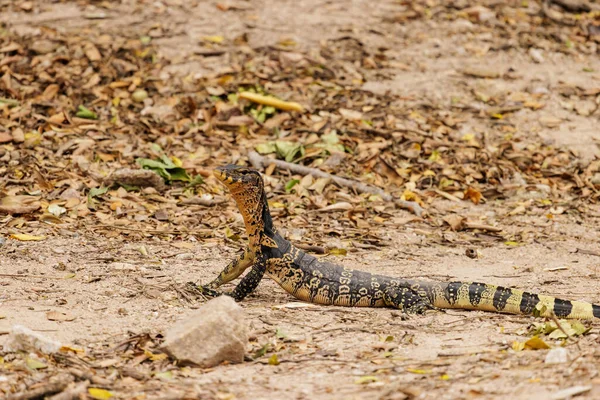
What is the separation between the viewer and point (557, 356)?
500cm

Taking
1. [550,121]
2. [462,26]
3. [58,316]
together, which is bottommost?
[550,121]

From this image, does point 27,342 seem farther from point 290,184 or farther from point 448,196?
point 448,196

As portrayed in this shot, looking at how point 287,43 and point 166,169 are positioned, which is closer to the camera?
point 166,169

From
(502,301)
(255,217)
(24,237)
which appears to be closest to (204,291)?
(255,217)

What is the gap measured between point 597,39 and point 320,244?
8.59 meters

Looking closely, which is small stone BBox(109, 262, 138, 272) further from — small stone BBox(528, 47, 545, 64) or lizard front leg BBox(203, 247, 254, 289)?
small stone BBox(528, 47, 545, 64)

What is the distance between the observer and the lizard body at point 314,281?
22.1ft

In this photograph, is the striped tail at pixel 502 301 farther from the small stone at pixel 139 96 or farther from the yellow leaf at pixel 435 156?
the small stone at pixel 139 96

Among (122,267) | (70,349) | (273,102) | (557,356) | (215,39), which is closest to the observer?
(557,356)

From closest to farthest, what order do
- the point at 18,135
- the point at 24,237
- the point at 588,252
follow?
the point at 24,237 → the point at 588,252 → the point at 18,135

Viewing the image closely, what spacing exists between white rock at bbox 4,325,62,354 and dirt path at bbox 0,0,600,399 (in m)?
0.23

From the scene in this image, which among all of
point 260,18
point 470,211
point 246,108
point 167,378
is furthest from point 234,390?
point 260,18

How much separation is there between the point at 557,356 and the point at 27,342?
3303 millimetres

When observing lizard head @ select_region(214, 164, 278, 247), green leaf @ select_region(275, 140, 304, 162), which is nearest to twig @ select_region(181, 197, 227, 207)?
green leaf @ select_region(275, 140, 304, 162)
